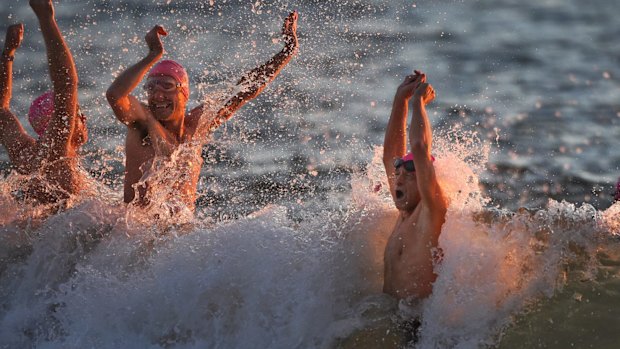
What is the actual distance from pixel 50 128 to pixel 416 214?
2808 mm

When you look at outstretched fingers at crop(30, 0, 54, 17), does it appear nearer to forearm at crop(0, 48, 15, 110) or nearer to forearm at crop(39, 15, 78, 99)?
forearm at crop(39, 15, 78, 99)

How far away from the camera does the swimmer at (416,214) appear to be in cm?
624

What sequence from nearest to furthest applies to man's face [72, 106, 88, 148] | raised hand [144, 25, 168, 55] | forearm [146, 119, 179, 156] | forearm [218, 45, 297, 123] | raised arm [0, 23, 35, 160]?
1. raised hand [144, 25, 168, 55]
2. forearm [146, 119, 179, 156]
3. raised arm [0, 23, 35, 160]
4. man's face [72, 106, 88, 148]
5. forearm [218, 45, 297, 123]

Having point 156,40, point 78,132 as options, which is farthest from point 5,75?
point 156,40

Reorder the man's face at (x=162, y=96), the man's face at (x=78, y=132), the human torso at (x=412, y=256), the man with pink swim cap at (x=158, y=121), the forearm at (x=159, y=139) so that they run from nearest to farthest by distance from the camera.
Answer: the human torso at (x=412, y=256)
the man with pink swim cap at (x=158, y=121)
the forearm at (x=159, y=139)
the man's face at (x=162, y=96)
the man's face at (x=78, y=132)

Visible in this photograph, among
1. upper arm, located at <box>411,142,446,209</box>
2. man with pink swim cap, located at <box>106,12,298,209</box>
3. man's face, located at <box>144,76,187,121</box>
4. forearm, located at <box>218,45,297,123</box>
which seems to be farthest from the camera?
forearm, located at <box>218,45,297,123</box>

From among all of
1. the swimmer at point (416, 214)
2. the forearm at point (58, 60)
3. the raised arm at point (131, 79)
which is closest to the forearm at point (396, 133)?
the swimmer at point (416, 214)

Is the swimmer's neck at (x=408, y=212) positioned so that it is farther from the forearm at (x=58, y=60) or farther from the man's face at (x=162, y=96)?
the forearm at (x=58, y=60)

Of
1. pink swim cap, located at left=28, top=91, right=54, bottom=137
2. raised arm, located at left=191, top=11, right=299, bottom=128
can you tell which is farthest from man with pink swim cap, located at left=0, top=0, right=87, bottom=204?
raised arm, located at left=191, top=11, right=299, bottom=128

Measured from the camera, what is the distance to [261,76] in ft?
27.9

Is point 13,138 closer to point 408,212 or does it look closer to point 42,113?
point 42,113

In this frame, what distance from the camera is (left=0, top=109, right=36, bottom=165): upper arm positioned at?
8.20 m

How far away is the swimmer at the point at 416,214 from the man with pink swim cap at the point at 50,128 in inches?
92.7

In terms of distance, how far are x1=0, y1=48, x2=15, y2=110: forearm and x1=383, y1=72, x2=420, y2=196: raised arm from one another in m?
2.88
